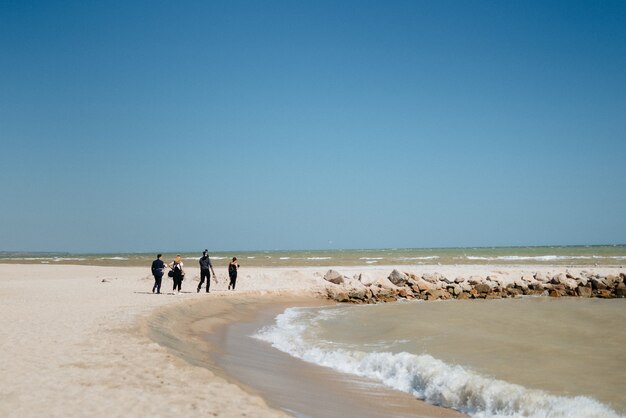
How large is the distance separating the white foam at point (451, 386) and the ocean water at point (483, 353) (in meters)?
0.02

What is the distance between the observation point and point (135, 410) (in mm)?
6363

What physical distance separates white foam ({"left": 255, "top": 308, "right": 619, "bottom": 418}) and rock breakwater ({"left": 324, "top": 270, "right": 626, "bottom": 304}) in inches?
570

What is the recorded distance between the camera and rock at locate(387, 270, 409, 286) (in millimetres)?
29562

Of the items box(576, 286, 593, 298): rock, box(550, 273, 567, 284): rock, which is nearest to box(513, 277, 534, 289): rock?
box(550, 273, 567, 284): rock

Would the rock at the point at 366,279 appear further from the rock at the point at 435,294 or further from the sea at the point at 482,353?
the sea at the point at 482,353

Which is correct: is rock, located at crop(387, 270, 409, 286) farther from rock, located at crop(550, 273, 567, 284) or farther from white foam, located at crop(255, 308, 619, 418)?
white foam, located at crop(255, 308, 619, 418)

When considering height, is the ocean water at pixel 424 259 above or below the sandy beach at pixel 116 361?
below

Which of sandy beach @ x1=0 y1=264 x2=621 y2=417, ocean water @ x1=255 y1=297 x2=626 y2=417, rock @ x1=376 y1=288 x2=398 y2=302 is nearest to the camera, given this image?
sandy beach @ x1=0 y1=264 x2=621 y2=417

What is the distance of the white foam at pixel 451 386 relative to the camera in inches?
293

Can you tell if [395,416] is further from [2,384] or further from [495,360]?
[2,384]

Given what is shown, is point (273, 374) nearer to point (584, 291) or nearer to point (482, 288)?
point (482, 288)

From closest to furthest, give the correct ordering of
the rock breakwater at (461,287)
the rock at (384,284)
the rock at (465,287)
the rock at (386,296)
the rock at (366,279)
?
1. the rock at (386,296)
2. the rock breakwater at (461,287)
3. the rock at (465,287)
4. the rock at (384,284)
5. the rock at (366,279)

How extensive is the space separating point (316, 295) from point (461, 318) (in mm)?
10321

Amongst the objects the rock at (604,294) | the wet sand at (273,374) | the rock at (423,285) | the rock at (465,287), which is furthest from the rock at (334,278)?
the rock at (604,294)
